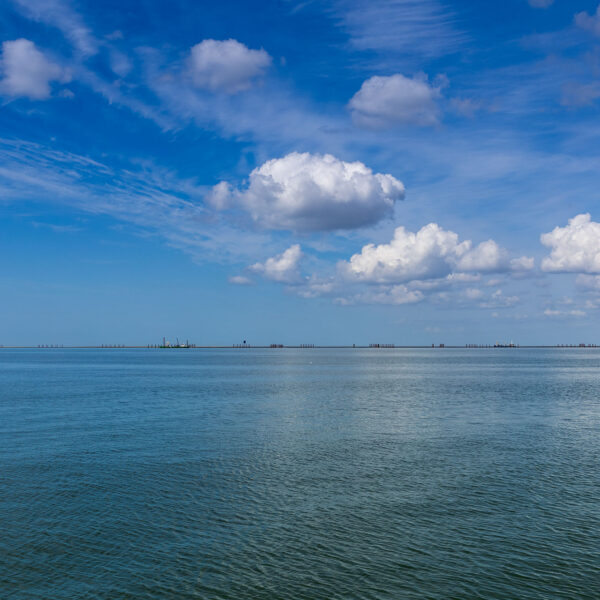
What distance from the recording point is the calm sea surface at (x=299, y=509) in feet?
67.2

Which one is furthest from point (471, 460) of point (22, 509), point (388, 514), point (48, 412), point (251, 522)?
point (48, 412)

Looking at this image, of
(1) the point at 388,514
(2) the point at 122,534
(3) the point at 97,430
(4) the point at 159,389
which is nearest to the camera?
(2) the point at 122,534

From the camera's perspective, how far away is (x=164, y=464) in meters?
38.1

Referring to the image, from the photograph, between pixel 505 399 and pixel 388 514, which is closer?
pixel 388 514

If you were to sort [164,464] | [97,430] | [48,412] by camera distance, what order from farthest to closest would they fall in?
[48,412]
[97,430]
[164,464]

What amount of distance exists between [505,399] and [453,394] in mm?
10106

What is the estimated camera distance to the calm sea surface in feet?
67.2

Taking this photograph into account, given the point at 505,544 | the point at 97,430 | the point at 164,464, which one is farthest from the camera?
the point at 97,430

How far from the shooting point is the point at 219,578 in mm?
20656

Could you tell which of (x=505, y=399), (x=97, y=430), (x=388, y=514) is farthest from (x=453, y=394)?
(x=388, y=514)

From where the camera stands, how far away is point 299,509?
2828 centimetres

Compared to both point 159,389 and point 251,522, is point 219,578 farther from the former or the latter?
point 159,389

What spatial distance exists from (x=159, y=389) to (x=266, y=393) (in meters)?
22.7

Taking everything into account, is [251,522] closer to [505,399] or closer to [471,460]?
[471,460]
